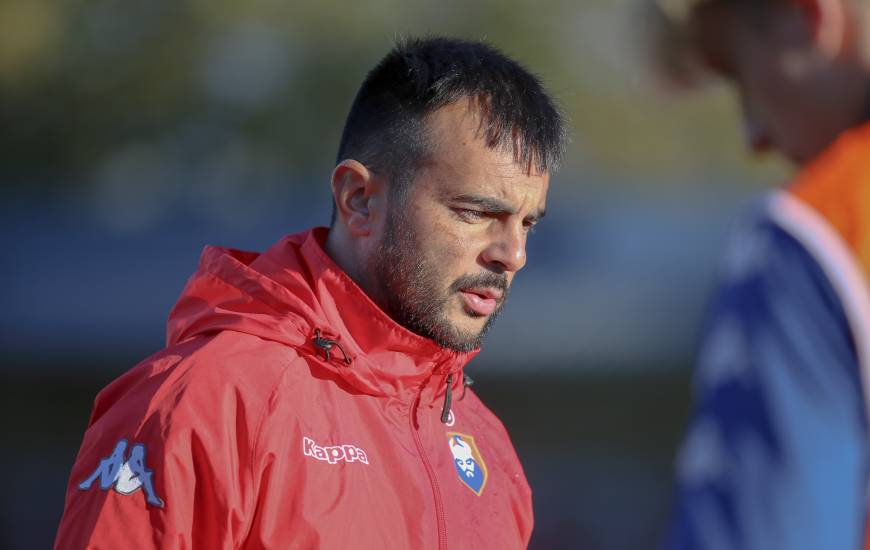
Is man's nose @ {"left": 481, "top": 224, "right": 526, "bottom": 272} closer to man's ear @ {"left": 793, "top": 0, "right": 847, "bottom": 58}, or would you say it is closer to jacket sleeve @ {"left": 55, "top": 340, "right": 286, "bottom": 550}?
jacket sleeve @ {"left": 55, "top": 340, "right": 286, "bottom": 550}

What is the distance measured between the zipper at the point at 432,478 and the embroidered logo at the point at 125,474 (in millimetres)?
590

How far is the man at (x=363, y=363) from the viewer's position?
204cm

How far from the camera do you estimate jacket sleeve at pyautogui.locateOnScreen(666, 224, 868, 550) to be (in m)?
1.10

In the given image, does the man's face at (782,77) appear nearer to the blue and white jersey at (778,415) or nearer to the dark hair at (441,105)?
the blue and white jersey at (778,415)

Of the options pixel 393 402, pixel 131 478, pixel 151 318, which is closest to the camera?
pixel 131 478

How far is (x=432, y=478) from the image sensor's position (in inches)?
92.9

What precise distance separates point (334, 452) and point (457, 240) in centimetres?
55

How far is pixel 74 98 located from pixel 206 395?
7816mm

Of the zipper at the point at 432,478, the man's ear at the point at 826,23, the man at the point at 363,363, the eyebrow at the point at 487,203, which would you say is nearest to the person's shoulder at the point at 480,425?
the man at the point at 363,363

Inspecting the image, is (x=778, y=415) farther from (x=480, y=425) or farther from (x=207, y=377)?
(x=480, y=425)

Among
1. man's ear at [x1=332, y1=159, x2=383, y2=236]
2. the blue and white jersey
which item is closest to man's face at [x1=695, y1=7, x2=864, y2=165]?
the blue and white jersey

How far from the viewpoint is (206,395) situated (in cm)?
211

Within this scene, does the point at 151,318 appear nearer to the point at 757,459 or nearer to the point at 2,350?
the point at 2,350

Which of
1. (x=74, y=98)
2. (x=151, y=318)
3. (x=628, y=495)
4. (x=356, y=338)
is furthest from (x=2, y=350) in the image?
(x=356, y=338)
